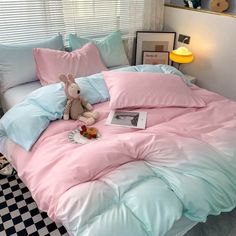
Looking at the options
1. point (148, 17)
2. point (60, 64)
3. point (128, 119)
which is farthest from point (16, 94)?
point (148, 17)

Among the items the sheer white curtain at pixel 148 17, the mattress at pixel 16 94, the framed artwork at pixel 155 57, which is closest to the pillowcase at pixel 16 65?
the mattress at pixel 16 94

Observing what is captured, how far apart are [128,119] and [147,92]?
29 centimetres

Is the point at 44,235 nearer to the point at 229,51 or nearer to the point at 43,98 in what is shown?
the point at 43,98

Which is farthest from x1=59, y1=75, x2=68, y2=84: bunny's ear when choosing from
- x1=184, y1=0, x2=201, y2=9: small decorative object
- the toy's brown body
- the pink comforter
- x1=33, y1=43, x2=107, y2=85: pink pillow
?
x1=184, y1=0, x2=201, y2=9: small decorative object

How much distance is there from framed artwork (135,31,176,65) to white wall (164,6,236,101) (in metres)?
0.15

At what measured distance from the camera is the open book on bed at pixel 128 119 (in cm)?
155

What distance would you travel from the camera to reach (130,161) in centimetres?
122

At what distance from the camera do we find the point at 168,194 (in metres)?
1.05

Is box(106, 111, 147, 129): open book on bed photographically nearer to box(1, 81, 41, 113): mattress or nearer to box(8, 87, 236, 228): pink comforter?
box(8, 87, 236, 228): pink comforter

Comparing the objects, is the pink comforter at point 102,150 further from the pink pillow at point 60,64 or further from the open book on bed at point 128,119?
the pink pillow at point 60,64

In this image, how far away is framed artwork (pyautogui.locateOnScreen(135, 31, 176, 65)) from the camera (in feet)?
9.21

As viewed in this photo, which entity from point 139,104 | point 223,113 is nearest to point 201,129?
point 223,113

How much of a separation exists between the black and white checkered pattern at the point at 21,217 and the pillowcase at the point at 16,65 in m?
0.82

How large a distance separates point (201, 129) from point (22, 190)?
1277mm
